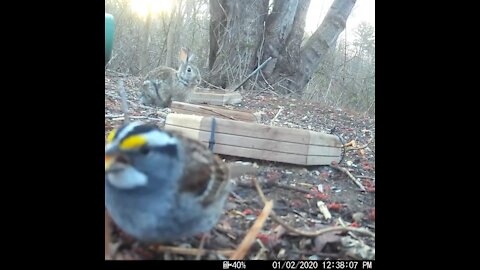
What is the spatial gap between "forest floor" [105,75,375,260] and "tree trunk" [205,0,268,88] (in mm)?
2793

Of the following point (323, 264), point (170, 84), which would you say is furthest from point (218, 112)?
point (170, 84)

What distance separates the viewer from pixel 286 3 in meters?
6.47

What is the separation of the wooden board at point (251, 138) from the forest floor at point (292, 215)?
0.17 feet

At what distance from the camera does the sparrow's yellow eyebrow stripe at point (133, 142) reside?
101 centimetres

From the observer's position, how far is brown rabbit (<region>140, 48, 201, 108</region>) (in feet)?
15.9

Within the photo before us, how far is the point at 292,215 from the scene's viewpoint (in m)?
1.84

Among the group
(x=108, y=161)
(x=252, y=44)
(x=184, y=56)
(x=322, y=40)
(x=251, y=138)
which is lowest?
(x=251, y=138)

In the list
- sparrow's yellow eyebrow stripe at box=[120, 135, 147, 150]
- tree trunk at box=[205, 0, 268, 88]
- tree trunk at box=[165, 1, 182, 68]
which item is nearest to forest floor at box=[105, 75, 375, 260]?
sparrow's yellow eyebrow stripe at box=[120, 135, 147, 150]

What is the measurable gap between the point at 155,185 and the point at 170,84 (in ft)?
14.2

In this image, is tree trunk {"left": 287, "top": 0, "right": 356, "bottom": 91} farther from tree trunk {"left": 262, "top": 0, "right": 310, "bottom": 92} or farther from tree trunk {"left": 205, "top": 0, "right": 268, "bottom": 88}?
tree trunk {"left": 205, "top": 0, "right": 268, "bottom": 88}

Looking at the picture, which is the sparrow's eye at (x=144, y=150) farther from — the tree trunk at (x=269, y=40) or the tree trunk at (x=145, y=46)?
the tree trunk at (x=145, y=46)

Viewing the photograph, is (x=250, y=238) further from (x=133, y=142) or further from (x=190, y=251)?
(x=133, y=142)
